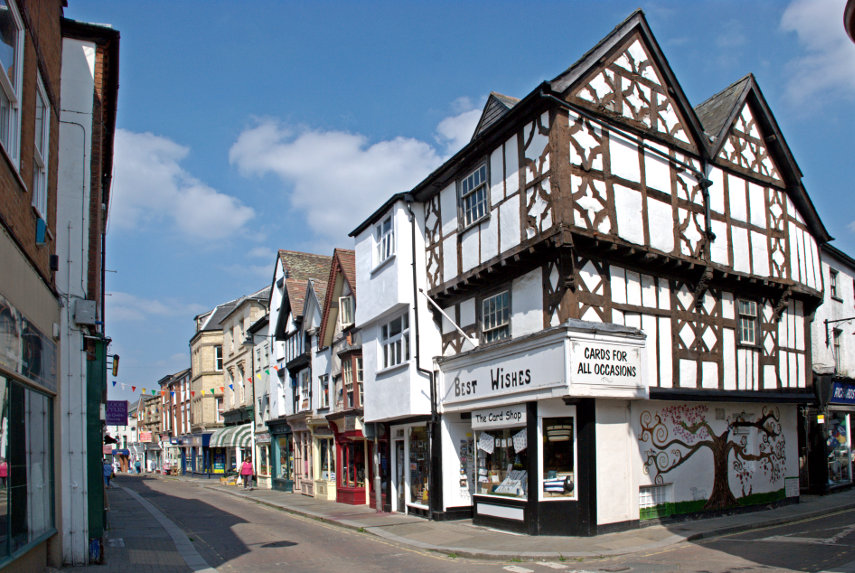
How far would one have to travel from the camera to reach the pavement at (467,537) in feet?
41.7

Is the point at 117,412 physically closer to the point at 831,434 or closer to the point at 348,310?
the point at 348,310

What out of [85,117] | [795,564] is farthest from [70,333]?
[795,564]

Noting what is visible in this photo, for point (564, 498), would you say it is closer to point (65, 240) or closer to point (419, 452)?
point (419, 452)

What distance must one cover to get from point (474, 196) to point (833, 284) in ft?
43.8

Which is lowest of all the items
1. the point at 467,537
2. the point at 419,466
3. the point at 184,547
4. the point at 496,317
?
the point at 184,547

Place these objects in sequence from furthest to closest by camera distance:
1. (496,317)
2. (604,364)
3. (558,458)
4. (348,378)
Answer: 1. (348,378)
2. (496,317)
3. (558,458)
4. (604,364)

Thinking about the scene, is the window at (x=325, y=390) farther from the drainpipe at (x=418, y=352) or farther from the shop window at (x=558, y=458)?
the shop window at (x=558, y=458)

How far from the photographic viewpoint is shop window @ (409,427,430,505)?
19.5 m

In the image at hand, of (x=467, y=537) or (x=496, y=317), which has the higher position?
(x=496, y=317)

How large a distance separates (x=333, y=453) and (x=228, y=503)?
5201mm

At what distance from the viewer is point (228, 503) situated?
2955 cm

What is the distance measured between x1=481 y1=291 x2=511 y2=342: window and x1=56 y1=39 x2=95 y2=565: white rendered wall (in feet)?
28.7

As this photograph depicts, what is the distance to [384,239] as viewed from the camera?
21078 millimetres

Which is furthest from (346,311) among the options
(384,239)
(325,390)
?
(384,239)
